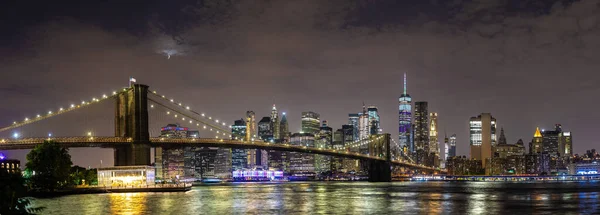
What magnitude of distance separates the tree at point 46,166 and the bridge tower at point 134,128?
10260 mm

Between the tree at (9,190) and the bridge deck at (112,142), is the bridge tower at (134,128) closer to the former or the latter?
the bridge deck at (112,142)

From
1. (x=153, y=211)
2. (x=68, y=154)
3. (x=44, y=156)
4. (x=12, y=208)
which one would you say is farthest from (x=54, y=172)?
(x=12, y=208)

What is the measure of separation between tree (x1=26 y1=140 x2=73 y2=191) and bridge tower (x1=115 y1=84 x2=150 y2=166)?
33.7 ft

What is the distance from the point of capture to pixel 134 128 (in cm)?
9219

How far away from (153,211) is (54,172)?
38160mm

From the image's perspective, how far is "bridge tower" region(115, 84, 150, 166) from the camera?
301ft

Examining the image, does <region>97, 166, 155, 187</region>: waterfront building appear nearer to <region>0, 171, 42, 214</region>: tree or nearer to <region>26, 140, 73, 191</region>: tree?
<region>26, 140, 73, 191</region>: tree

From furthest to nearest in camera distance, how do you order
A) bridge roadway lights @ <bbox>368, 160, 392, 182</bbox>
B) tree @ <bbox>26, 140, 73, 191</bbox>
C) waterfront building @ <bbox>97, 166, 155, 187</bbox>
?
1. bridge roadway lights @ <bbox>368, 160, 392, 182</bbox>
2. waterfront building @ <bbox>97, 166, 155, 187</bbox>
3. tree @ <bbox>26, 140, 73, 191</bbox>

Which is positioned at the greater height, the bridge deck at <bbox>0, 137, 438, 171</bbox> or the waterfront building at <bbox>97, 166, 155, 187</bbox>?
the bridge deck at <bbox>0, 137, 438, 171</bbox>

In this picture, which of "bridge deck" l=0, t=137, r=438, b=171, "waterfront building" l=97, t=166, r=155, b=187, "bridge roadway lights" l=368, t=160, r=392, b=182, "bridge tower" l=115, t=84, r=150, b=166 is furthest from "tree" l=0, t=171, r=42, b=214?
"bridge roadway lights" l=368, t=160, r=392, b=182

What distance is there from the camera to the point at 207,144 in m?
106

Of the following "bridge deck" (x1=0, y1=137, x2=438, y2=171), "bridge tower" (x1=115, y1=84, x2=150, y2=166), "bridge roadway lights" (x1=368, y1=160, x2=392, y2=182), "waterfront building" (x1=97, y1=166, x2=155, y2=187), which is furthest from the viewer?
"bridge roadway lights" (x1=368, y1=160, x2=392, y2=182)

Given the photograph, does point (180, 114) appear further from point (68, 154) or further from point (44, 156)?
point (44, 156)

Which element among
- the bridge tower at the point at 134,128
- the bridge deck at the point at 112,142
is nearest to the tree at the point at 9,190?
the bridge deck at the point at 112,142
